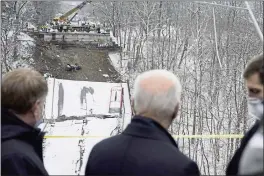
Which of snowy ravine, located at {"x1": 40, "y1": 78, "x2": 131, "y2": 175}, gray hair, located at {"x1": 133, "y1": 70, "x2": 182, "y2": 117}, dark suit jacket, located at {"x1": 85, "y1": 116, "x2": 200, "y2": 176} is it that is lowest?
snowy ravine, located at {"x1": 40, "y1": 78, "x2": 131, "y2": 175}

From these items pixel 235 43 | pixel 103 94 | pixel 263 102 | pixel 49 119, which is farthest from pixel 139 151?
pixel 103 94

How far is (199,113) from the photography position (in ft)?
32.2

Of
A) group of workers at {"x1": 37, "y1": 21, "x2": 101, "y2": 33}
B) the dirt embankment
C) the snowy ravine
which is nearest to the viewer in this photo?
the snowy ravine

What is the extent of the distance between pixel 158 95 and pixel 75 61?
481 inches

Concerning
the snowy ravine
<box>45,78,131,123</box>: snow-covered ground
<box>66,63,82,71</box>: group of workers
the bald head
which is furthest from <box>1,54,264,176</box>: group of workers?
<box>66,63,82,71</box>: group of workers

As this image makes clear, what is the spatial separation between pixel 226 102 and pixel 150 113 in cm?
922

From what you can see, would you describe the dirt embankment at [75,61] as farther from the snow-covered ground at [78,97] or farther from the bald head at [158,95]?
the bald head at [158,95]

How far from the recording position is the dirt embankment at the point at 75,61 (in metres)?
12.3

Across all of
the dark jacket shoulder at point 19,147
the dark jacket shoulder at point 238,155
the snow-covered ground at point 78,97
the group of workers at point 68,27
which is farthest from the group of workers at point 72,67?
the dark jacket shoulder at point 238,155

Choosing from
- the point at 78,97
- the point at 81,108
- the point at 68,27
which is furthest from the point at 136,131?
the point at 68,27

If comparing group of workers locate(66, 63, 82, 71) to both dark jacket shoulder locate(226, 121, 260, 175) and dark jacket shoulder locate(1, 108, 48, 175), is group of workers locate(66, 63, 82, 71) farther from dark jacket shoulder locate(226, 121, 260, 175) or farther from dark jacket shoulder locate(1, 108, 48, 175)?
dark jacket shoulder locate(226, 121, 260, 175)

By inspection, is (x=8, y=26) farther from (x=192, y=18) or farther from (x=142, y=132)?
(x=142, y=132)

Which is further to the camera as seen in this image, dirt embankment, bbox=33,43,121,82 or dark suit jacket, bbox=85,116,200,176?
dirt embankment, bbox=33,43,121,82

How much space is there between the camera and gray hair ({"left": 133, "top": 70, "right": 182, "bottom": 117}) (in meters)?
0.79
